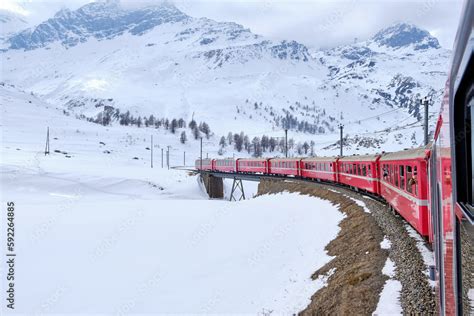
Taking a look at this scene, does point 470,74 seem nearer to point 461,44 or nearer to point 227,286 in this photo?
point 461,44

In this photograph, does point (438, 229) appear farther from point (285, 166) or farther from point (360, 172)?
point (285, 166)

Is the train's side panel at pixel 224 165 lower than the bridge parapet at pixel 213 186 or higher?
higher

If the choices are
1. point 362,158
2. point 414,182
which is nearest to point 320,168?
point 362,158

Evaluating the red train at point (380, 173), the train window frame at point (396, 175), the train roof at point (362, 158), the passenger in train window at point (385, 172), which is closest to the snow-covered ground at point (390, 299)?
the red train at point (380, 173)

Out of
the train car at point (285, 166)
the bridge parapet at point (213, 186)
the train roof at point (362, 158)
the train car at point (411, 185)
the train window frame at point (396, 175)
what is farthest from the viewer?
the bridge parapet at point (213, 186)

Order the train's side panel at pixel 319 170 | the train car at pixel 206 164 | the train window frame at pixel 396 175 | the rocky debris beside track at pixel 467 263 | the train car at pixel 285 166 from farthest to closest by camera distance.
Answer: the train car at pixel 206 164 → the train car at pixel 285 166 → the train's side panel at pixel 319 170 → the train window frame at pixel 396 175 → the rocky debris beside track at pixel 467 263

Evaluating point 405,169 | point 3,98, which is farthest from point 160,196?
point 3,98

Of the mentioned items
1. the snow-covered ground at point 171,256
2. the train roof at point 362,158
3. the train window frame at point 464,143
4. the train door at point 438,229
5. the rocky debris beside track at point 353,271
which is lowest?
the snow-covered ground at point 171,256

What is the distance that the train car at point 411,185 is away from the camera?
405 inches

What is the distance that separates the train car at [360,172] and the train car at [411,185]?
2.99m

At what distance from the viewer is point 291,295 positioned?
12.3 metres

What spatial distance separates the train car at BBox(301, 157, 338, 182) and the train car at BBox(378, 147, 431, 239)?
13.5 m

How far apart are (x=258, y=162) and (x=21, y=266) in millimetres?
33434

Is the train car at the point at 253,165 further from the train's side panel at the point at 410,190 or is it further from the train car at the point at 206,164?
the train's side panel at the point at 410,190
